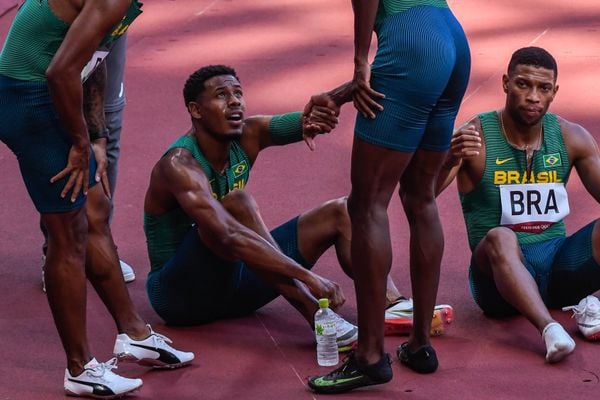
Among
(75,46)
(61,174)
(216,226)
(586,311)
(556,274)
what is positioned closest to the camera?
(75,46)

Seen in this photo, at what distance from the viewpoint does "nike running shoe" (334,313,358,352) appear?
4730 millimetres

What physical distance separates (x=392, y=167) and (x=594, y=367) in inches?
41.3

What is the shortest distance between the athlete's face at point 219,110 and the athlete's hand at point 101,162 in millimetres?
481

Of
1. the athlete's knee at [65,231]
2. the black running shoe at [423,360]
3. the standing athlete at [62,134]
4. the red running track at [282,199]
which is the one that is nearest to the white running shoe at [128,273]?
the red running track at [282,199]

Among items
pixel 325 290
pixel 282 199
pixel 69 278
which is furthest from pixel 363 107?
pixel 282 199

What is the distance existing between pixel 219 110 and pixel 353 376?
1.24 meters

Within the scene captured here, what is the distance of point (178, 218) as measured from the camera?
5016 mm

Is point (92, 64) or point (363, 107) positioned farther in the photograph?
point (92, 64)

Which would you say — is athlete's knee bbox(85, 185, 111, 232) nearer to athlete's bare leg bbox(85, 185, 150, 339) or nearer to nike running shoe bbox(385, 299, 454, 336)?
athlete's bare leg bbox(85, 185, 150, 339)

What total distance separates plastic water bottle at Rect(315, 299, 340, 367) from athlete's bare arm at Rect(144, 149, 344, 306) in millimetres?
46

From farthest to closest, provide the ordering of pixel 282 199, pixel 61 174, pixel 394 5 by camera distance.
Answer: pixel 282 199, pixel 61 174, pixel 394 5

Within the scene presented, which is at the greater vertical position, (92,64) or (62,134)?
(92,64)

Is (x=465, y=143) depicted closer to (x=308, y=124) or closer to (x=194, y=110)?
(x=308, y=124)

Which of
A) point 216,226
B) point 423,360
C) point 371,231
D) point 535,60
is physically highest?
point 535,60
